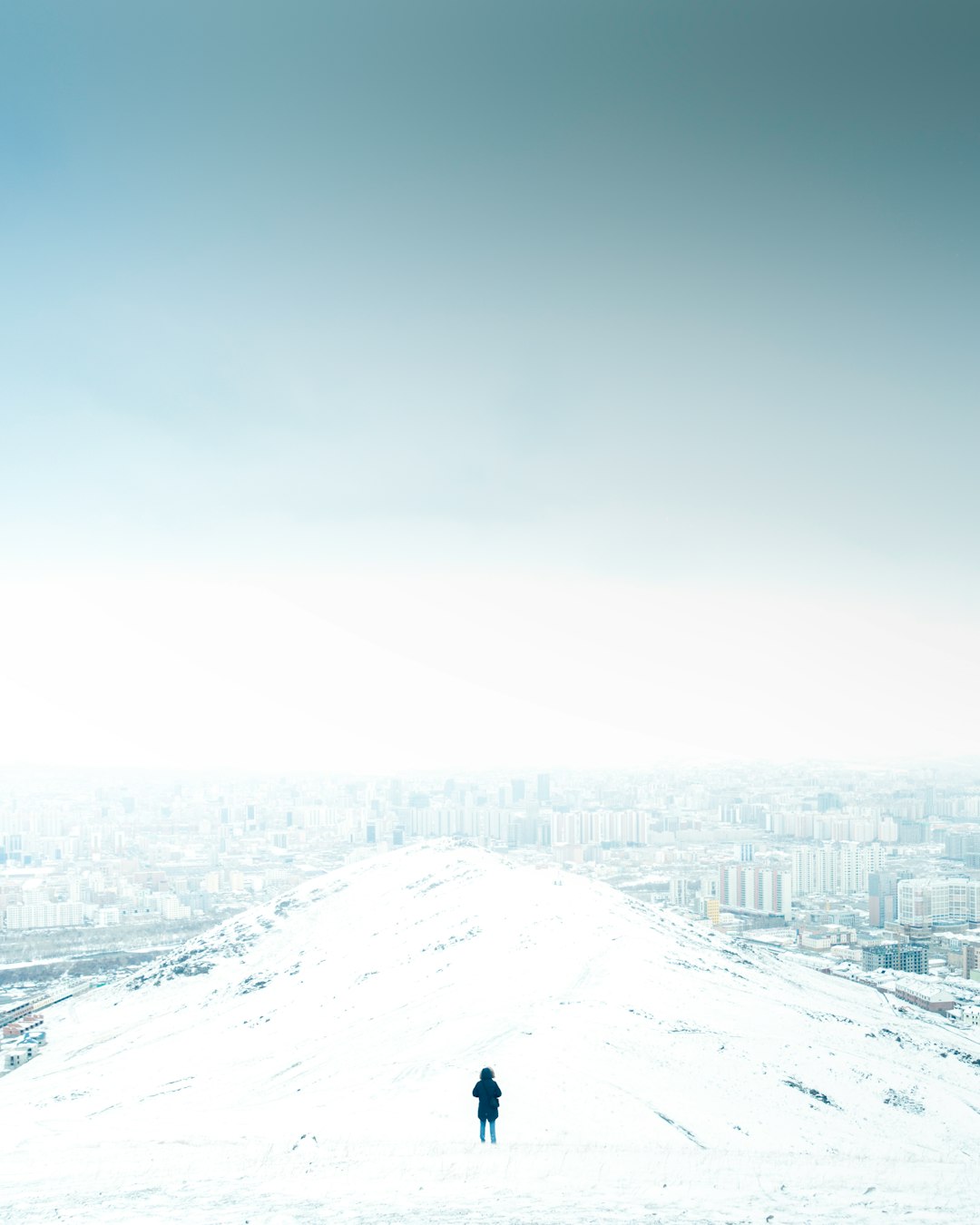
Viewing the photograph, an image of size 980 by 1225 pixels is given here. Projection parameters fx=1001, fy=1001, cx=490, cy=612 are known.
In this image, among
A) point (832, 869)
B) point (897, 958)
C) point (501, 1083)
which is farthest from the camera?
point (832, 869)

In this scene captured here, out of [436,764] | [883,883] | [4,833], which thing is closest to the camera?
[883,883]

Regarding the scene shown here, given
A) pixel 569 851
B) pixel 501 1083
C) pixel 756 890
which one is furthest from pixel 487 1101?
pixel 569 851

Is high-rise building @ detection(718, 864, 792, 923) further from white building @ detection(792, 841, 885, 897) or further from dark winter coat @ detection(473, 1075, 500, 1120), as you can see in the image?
dark winter coat @ detection(473, 1075, 500, 1120)

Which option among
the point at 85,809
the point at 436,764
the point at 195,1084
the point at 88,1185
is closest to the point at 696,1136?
the point at 88,1185

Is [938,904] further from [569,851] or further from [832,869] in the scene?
[569,851]

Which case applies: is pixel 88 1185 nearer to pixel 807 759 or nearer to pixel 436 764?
pixel 807 759

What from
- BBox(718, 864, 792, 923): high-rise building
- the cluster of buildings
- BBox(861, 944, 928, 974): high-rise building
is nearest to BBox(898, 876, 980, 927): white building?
the cluster of buildings
